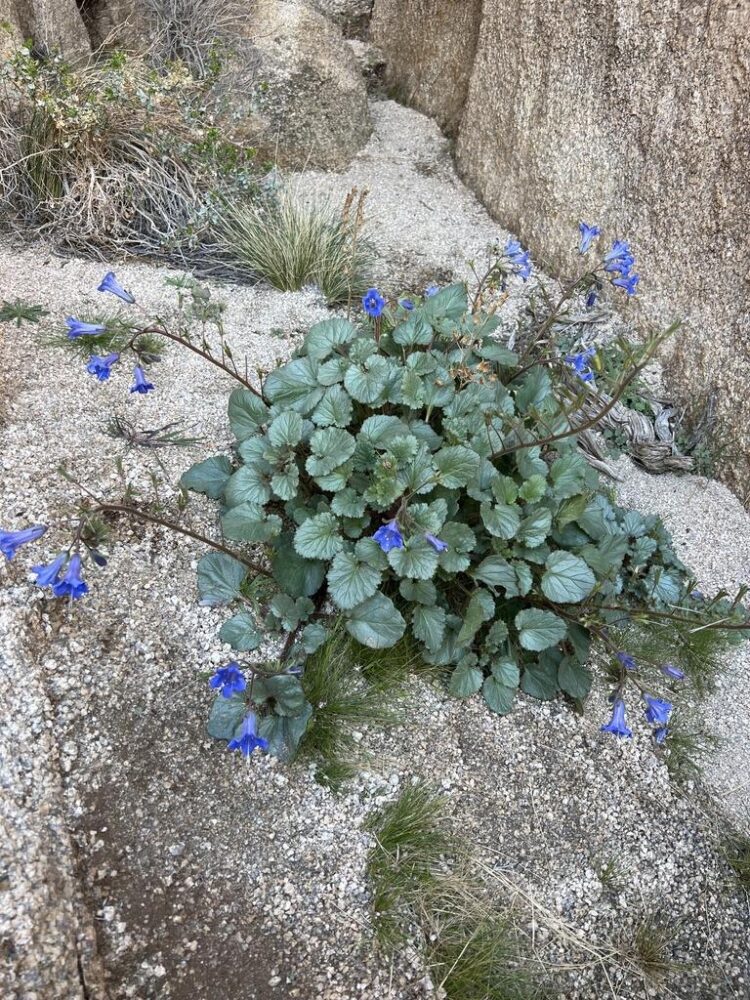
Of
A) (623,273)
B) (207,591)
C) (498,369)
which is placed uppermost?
(623,273)

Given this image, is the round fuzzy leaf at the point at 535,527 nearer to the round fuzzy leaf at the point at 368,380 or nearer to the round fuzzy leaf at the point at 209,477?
the round fuzzy leaf at the point at 368,380

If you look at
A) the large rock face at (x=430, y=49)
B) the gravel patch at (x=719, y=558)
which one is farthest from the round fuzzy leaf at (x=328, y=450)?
the large rock face at (x=430, y=49)

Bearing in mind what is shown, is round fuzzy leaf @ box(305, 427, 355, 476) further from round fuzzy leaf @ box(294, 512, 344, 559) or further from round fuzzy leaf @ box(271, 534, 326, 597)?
round fuzzy leaf @ box(271, 534, 326, 597)

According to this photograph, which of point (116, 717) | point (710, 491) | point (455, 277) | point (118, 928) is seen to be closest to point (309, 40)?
point (455, 277)

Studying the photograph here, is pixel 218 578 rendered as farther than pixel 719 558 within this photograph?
No

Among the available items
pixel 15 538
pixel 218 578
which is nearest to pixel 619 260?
pixel 218 578

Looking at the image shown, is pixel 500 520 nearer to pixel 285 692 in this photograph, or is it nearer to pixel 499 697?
pixel 499 697

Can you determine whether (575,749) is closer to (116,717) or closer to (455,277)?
(116,717)
